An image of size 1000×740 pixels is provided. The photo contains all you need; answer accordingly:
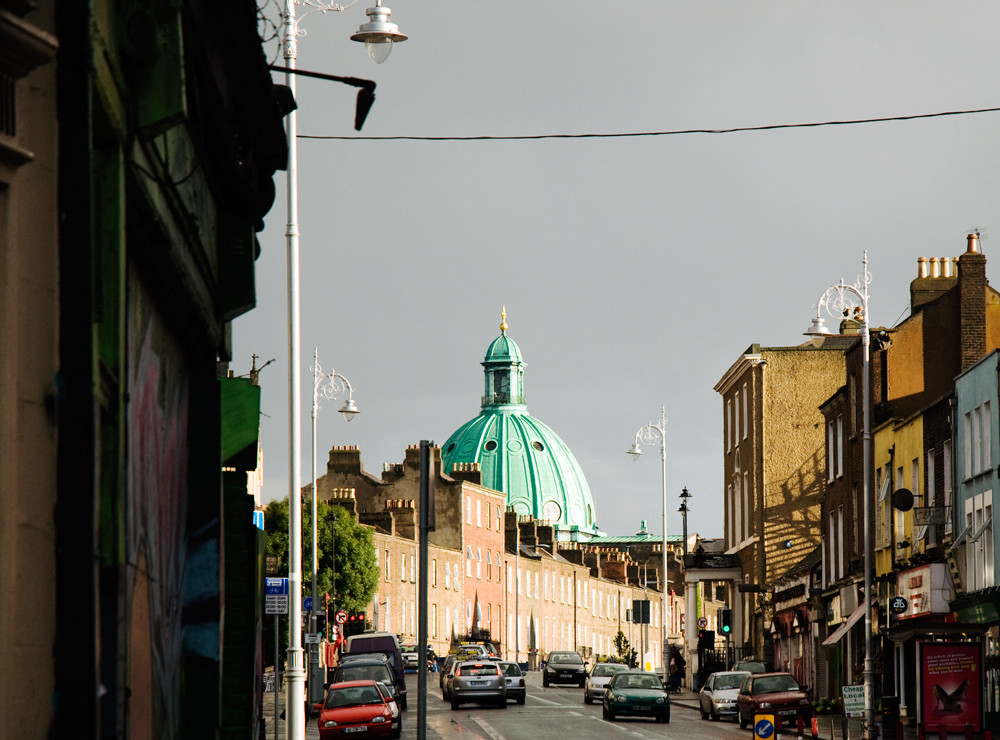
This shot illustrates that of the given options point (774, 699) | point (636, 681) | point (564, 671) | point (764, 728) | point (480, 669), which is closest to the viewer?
point (764, 728)

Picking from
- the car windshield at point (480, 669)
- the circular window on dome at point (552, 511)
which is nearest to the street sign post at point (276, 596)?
the car windshield at point (480, 669)

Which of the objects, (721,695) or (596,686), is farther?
(596,686)

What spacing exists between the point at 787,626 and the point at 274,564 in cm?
2764

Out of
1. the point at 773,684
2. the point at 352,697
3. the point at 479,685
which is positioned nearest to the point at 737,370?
the point at 479,685

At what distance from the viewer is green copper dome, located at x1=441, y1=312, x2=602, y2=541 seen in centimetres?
16738

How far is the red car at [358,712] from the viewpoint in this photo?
31.9m

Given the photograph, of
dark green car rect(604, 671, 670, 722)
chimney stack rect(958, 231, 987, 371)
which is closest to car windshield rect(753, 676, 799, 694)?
dark green car rect(604, 671, 670, 722)

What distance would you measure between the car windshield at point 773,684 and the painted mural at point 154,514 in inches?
1227

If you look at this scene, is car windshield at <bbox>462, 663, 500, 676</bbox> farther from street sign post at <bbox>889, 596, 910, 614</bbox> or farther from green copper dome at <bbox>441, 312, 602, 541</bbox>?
green copper dome at <bbox>441, 312, 602, 541</bbox>

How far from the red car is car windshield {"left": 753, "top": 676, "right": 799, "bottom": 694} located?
10.4m

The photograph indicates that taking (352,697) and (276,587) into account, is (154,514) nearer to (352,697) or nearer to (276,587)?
(276,587)

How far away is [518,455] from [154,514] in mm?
160293

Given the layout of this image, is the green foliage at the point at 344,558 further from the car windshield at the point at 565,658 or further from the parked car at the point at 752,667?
the parked car at the point at 752,667

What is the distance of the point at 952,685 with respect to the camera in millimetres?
25703
